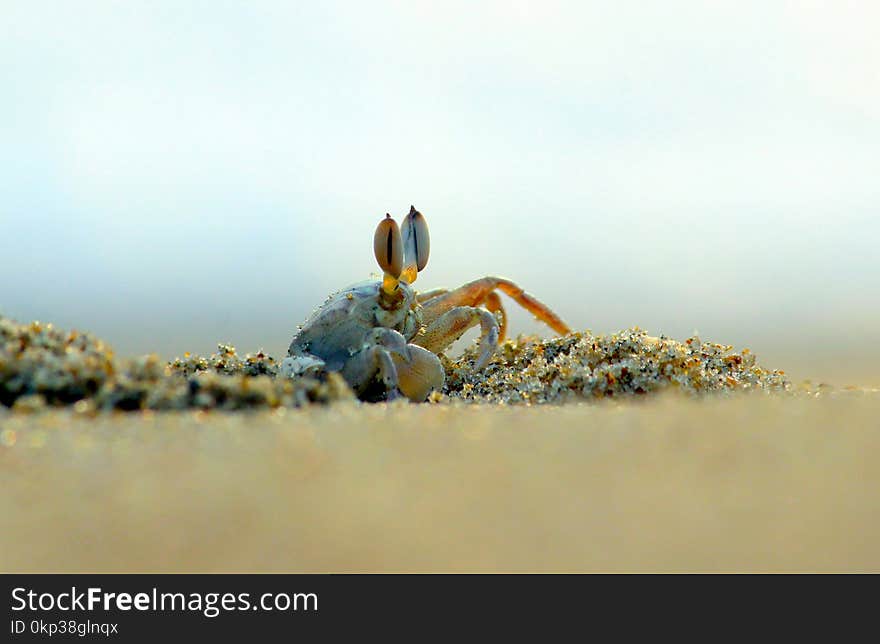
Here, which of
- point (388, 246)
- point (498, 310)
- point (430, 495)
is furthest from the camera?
point (498, 310)

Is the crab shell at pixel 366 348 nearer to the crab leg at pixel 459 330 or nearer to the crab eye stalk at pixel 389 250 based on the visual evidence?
the crab eye stalk at pixel 389 250

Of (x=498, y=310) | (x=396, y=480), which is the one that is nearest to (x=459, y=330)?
(x=498, y=310)

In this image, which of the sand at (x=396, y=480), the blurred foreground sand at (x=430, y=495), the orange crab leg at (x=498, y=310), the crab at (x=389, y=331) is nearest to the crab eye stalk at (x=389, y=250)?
the crab at (x=389, y=331)

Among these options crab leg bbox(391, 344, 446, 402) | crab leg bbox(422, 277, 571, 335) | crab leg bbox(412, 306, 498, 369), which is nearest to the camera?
crab leg bbox(391, 344, 446, 402)

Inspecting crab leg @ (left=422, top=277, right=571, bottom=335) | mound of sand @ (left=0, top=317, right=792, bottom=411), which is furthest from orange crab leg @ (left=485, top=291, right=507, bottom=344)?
mound of sand @ (left=0, top=317, right=792, bottom=411)

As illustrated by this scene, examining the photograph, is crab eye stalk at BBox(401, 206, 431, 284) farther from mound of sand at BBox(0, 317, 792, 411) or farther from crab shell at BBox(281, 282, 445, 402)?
mound of sand at BBox(0, 317, 792, 411)

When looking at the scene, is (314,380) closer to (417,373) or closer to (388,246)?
(417,373)

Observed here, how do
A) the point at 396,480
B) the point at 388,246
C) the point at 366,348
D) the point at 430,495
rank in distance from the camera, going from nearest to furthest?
1. the point at 430,495
2. the point at 396,480
3. the point at 366,348
4. the point at 388,246

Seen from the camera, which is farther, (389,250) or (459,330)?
(459,330)
